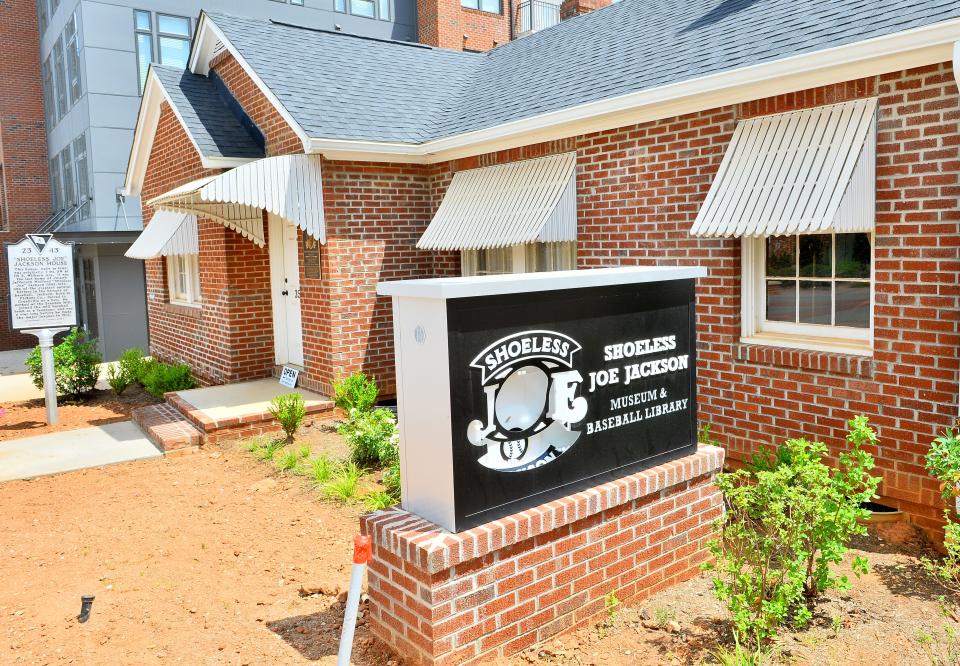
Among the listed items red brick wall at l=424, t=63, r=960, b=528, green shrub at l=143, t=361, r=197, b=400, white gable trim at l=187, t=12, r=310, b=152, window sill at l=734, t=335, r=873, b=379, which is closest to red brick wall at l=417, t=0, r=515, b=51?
white gable trim at l=187, t=12, r=310, b=152

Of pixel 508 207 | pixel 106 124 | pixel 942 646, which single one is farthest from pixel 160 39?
pixel 942 646

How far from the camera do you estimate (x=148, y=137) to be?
1316 cm

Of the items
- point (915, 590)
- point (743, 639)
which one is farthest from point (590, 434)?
point (915, 590)

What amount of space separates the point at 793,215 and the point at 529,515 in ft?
10.5

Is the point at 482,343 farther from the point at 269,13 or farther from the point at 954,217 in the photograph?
the point at 269,13

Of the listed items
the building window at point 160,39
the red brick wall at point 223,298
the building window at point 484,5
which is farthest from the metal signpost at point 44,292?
the building window at point 484,5

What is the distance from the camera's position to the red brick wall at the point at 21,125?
21781 millimetres

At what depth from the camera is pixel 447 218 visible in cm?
951

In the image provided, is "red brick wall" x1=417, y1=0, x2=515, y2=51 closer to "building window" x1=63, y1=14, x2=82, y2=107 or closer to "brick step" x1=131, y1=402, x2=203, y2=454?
"building window" x1=63, y1=14, x2=82, y2=107

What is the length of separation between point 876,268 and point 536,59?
22.0 ft

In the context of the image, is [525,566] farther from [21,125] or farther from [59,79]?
[21,125]

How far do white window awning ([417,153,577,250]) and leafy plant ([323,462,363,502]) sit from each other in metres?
2.98

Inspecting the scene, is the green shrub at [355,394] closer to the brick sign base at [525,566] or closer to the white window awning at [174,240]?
the white window awning at [174,240]

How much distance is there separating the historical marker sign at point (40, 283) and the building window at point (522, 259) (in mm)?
5481
